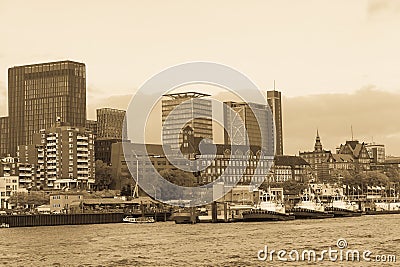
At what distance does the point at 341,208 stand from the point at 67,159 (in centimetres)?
5986

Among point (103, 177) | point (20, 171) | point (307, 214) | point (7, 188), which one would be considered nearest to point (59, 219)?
point (7, 188)

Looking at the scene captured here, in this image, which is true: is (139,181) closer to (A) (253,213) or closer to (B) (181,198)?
(B) (181,198)

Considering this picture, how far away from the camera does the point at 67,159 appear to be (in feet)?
554

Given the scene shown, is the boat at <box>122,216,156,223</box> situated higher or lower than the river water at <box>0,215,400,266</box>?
higher

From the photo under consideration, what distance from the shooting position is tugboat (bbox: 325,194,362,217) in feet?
453

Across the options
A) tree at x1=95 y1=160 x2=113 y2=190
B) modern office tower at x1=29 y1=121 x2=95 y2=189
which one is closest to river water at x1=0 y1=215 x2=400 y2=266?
modern office tower at x1=29 y1=121 x2=95 y2=189

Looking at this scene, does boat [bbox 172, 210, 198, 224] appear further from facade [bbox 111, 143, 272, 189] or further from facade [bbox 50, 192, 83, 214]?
facade [bbox 111, 143, 272, 189]

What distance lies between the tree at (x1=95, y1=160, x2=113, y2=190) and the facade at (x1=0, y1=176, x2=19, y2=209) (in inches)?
1072

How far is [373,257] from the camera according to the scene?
171ft

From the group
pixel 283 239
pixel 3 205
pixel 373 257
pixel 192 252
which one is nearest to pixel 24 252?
pixel 192 252

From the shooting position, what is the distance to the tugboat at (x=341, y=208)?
138 m

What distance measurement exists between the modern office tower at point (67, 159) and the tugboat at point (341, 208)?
171 ft

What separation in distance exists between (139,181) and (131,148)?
18832 millimetres

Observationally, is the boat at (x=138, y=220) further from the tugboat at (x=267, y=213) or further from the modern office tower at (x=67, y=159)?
the modern office tower at (x=67, y=159)
